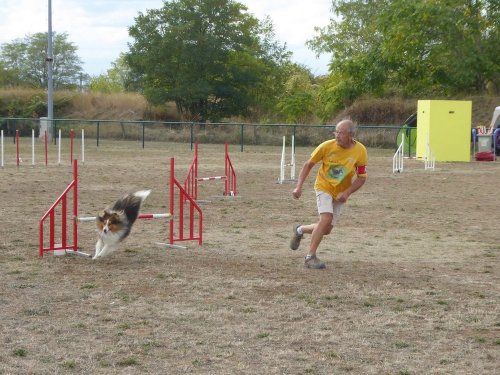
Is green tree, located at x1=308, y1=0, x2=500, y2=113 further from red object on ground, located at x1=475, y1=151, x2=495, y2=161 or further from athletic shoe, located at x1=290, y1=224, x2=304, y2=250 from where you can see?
athletic shoe, located at x1=290, y1=224, x2=304, y2=250

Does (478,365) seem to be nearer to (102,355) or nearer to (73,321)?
(102,355)

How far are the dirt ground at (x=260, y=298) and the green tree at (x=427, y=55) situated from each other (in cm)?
2982

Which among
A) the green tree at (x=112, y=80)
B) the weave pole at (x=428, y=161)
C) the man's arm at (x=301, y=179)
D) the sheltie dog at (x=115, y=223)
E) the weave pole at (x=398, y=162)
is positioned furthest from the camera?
the green tree at (x=112, y=80)

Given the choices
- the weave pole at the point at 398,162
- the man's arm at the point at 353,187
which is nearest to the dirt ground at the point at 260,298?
the man's arm at the point at 353,187

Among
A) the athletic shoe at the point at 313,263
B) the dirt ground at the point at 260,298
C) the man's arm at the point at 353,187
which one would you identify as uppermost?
the man's arm at the point at 353,187

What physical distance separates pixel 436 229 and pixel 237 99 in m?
44.3

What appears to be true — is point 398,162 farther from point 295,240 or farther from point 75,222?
point 75,222

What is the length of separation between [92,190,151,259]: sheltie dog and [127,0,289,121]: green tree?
4450 cm

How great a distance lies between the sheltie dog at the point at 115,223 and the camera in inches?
348

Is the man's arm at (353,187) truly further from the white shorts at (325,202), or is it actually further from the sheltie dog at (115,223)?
the sheltie dog at (115,223)

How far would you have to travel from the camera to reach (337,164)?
840cm

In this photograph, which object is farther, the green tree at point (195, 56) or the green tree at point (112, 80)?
the green tree at point (112, 80)

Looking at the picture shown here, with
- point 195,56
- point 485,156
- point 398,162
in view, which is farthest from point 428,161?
point 195,56

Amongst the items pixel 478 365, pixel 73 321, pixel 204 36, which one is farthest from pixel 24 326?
pixel 204 36
